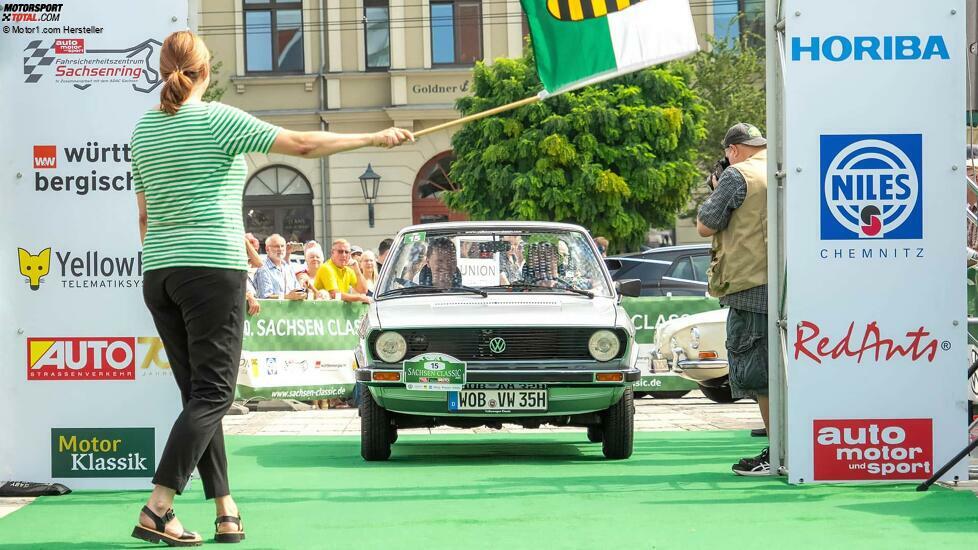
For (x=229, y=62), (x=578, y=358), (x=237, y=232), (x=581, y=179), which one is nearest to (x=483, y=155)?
(x=581, y=179)

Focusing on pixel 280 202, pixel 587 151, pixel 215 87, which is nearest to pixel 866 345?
pixel 587 151

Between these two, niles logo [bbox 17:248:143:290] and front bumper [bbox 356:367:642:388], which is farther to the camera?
front bumper [bbox 356:367:642:388]

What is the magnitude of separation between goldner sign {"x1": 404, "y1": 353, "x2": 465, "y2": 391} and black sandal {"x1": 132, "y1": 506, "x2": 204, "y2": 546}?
11.4ft

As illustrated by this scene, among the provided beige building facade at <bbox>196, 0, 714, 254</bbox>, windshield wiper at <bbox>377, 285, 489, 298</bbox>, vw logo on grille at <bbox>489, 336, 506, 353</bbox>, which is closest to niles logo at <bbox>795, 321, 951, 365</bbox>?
vw logo on grille at <bbox>489, 336, 506, 353</bbox>

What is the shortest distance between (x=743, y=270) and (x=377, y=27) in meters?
32.3

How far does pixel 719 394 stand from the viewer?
1566cm

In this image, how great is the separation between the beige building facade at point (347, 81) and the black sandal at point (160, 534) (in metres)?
33.5

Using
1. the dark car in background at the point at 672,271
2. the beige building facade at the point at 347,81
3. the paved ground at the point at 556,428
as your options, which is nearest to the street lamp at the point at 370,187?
the beige building facade at the point at 347,81

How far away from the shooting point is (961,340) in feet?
25.1

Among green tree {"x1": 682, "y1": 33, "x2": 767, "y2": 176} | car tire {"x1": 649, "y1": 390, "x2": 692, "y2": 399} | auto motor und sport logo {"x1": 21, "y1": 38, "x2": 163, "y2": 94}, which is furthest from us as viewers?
green tree {"x1": 682, "y1": 33, "x2": 767, "y2": 176}

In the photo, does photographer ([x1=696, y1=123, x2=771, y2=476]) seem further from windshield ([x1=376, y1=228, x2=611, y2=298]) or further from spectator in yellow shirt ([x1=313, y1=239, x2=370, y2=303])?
spectator in yellow shirt ([x1=313, y1=239, x2=370, y2=303])

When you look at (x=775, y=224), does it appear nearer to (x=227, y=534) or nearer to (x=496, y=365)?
(x=496, y=365)

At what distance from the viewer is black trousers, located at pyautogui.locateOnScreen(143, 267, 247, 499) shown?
590 cm

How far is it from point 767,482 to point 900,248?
4.61 ft
